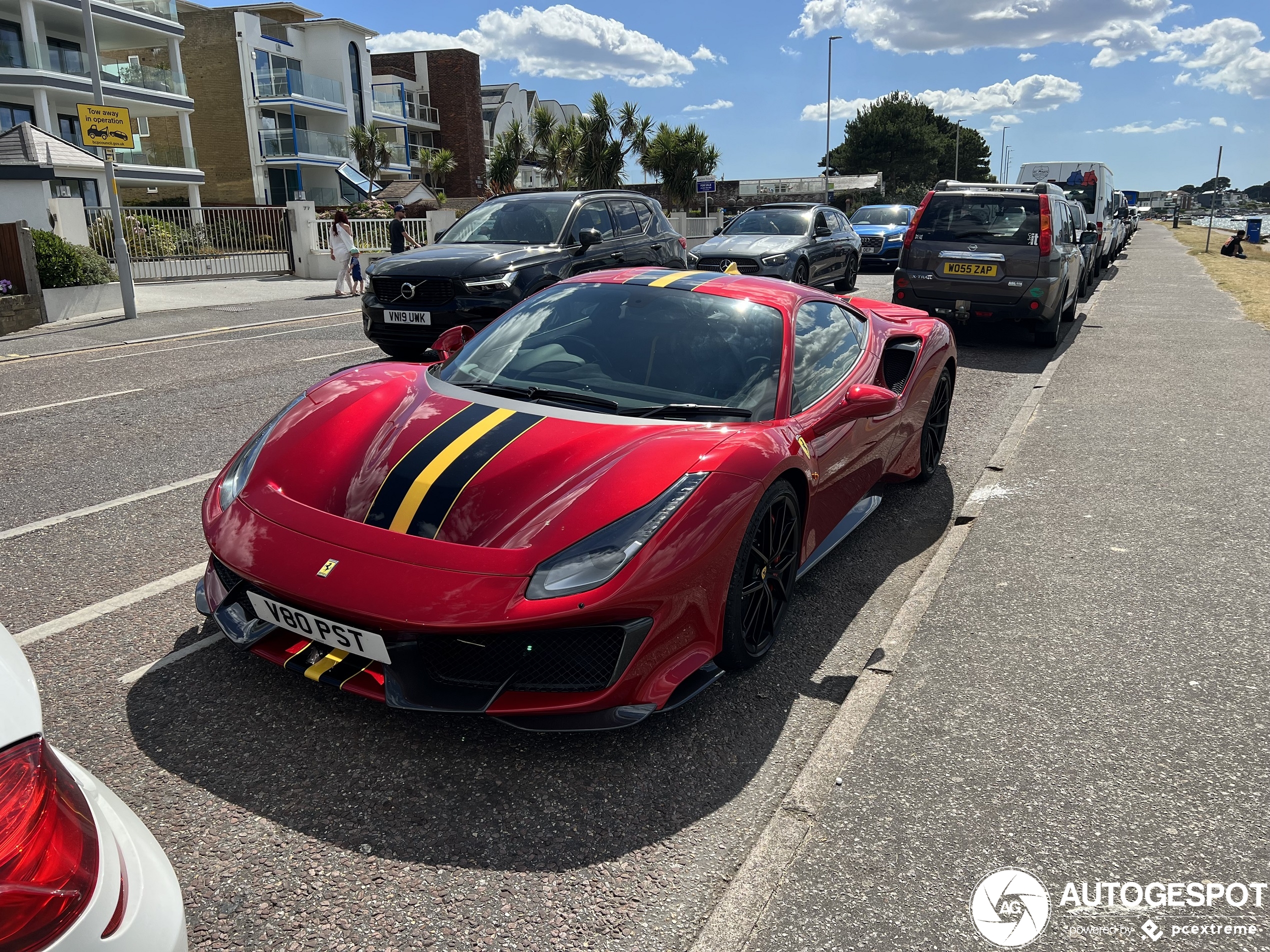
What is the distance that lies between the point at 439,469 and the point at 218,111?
47.4 metres

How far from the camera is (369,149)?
46.9m

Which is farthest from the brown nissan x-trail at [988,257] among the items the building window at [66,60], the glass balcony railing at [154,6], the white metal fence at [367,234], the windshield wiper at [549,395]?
the glass balcony railing at [154,6]

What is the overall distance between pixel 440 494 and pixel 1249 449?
6072 millimetres

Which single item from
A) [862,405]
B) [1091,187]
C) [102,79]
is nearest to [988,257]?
[862,405]

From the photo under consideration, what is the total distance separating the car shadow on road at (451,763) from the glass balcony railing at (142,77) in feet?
120

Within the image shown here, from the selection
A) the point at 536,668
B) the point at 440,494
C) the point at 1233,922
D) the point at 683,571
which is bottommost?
the point at 1233,922

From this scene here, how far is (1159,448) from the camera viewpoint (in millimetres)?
6531

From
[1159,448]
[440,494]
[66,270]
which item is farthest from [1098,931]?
[66,270]

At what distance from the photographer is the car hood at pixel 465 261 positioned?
8922 mm

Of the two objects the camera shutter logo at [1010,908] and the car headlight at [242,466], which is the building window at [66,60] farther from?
the camera shutter logo at [1010,908]

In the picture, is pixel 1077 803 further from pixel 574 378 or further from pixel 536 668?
pixel 574 378

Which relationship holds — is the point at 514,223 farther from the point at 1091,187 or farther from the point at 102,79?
the point at 102,79

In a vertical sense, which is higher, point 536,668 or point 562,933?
point 536,668

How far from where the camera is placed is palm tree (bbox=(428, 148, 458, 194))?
53688 millimetres
